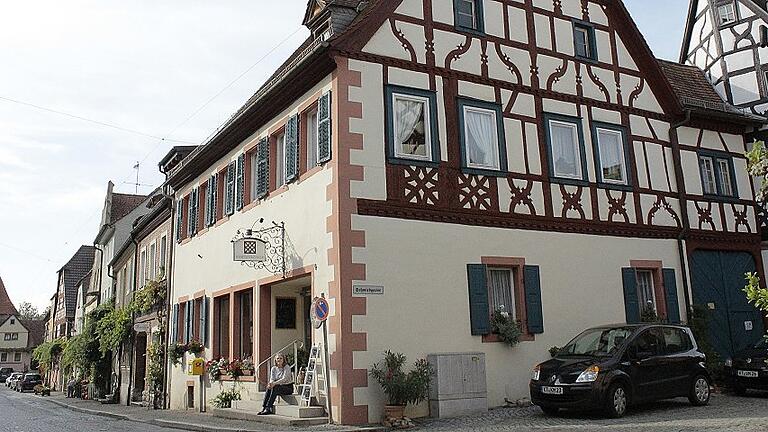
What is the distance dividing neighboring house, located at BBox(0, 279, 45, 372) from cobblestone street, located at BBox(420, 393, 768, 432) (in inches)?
3911

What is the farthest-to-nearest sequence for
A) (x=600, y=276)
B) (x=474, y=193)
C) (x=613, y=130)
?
(x=613, y=130) < (x=600, y=276) < (x=474, y=193)

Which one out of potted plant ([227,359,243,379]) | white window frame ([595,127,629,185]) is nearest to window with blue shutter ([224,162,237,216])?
potted plant ([227,359,243,379])

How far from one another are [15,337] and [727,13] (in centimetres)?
9993

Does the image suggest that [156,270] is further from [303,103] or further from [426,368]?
[426,368]

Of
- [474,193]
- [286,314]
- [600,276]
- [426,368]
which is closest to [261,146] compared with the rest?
[286,314]

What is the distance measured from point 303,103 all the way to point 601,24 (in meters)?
8.28

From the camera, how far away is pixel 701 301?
63.5ft

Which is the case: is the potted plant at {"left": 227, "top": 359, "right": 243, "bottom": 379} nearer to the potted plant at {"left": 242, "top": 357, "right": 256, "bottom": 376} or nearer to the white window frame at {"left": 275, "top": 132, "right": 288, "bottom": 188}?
the potted plant at {"left": 242, "top": 357, "right": 256, "bottom": 376}

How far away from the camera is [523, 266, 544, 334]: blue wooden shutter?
1606 cm

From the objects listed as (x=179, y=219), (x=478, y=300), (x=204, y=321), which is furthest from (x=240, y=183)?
(x=478, y=300)

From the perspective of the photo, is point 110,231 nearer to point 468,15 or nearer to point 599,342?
point 468,15

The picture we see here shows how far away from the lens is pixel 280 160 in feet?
58.1

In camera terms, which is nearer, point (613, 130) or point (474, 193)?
point (474, 193)

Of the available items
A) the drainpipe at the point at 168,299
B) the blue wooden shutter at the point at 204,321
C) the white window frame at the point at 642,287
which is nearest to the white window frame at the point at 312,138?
the blue wooden shutter at the point at 204,321
